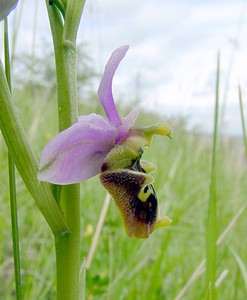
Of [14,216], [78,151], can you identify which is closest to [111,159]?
[78,151]

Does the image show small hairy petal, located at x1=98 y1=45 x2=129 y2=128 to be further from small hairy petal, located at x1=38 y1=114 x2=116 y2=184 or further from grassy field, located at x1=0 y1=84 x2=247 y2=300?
grassy field, located at x1=0 y1=84 x2=247 y2=300

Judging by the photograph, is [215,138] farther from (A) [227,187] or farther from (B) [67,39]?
(A) [227,187]

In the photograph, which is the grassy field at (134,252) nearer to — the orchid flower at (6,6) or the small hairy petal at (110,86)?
the small hairy petal at (110,86)

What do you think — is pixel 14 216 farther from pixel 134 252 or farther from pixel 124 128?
pixel 134 252

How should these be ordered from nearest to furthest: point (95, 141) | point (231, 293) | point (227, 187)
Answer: point (95, 141) < point (231, 293) < point (227, 187)

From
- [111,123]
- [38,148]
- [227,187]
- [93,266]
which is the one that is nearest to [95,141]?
[111,123]

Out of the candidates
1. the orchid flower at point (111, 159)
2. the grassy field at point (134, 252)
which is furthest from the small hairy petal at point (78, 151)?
the grassy field at point (134, 252)
